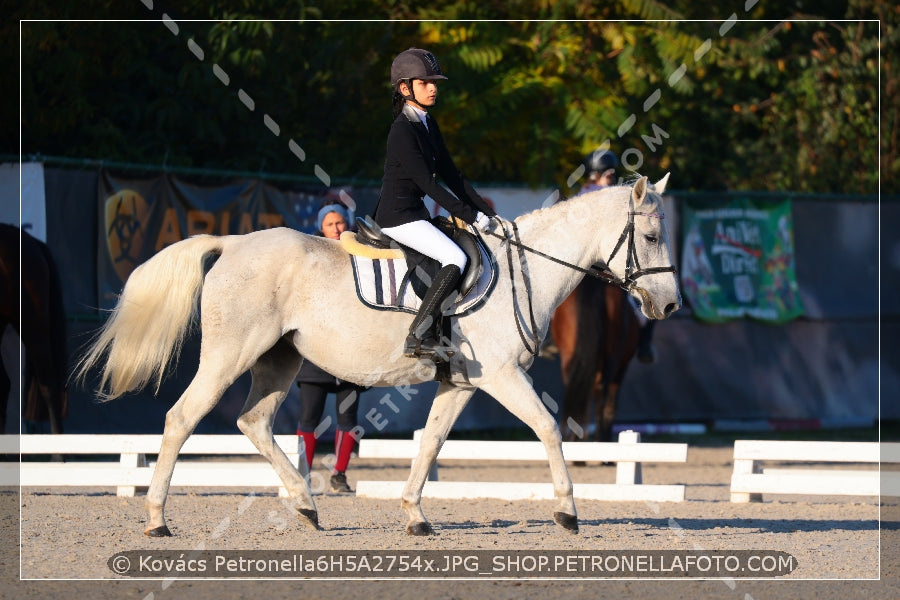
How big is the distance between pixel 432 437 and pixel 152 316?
1854 mm

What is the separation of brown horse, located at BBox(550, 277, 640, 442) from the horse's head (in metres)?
4.06

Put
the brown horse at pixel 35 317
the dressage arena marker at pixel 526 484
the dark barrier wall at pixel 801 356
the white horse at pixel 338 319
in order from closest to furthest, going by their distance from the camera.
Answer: the white horse at pixel 338 319 < the dressage arena marker at pixel 526 484 < the brown horse at pixel 35 317 < the dark barrier wall at pixel 801 356

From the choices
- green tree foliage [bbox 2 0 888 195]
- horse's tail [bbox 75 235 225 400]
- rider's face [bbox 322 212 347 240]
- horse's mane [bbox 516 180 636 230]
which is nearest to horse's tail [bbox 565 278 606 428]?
green tree foliage [bbox 2 0 888 195]

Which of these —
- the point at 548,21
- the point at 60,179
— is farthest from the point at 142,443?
the point at 548,21

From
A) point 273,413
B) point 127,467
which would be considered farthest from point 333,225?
point 273,413

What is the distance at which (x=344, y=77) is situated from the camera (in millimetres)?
16969

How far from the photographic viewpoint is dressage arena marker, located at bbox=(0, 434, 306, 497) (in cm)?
947

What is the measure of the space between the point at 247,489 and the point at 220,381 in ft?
10.6

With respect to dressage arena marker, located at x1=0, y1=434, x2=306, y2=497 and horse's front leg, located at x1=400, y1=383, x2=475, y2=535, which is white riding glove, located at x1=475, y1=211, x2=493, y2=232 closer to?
horse's front leg, located at x1=400, y1=383, x2=475, y2=535

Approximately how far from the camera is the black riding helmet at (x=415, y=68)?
7418 millimetres

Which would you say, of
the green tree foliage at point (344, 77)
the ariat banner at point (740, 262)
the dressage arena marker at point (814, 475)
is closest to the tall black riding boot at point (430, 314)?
the dressage arena marker at point (814, 475)

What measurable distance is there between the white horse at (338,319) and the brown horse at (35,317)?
367cm

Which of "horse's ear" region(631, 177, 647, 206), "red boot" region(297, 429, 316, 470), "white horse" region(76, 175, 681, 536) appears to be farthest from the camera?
"red boot" region(297, 429, 316, 470)

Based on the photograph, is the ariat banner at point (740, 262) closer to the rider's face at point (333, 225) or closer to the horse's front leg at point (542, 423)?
the rider's face at point (333, 225)
